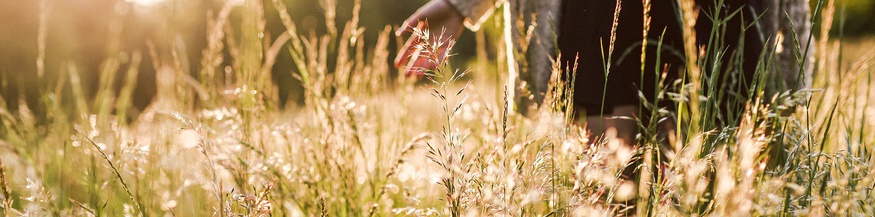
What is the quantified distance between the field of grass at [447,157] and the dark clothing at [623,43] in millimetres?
95

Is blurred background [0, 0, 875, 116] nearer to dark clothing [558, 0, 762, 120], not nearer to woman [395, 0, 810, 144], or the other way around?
woman [395, 0, 810, 144]

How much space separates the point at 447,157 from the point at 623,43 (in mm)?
868

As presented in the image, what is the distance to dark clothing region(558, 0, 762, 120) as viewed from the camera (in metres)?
1.64

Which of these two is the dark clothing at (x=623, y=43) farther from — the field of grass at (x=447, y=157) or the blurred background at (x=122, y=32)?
the blurred background at (x=122, y=32)

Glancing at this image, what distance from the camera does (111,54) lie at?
2229mm

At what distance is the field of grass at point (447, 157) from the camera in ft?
3.18

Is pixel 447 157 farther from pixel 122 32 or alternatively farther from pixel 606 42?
pixel 122 32

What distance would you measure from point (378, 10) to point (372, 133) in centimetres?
1376

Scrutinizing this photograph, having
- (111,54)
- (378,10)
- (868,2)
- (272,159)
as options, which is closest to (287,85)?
(378,10)

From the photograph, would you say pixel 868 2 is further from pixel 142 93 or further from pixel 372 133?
pixel 142 93

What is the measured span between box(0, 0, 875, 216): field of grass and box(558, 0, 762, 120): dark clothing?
95 millimetres

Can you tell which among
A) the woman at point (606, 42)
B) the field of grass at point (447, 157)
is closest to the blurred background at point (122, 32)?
the field of grass at point (447, 157)

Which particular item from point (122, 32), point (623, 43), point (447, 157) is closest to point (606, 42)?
point (623, 43)

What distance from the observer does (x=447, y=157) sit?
95cm
